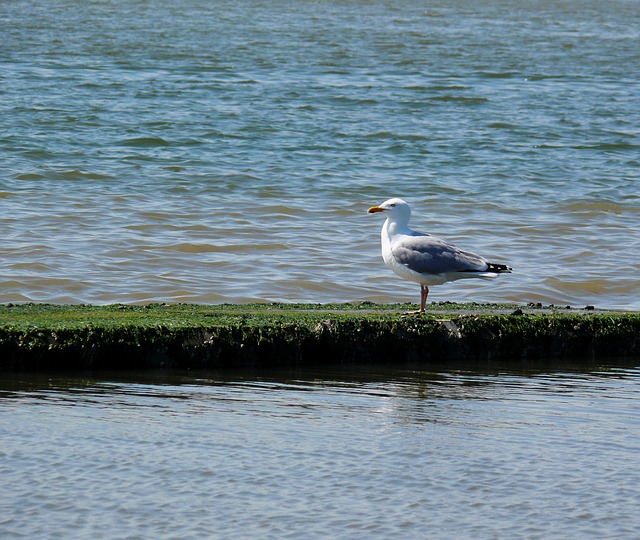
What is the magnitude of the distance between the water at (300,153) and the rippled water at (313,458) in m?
4.07

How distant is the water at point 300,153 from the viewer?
1182cm

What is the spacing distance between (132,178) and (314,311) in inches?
341

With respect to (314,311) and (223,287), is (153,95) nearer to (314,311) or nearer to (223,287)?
(223,287)

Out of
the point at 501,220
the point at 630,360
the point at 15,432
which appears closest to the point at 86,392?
the point at 15,432

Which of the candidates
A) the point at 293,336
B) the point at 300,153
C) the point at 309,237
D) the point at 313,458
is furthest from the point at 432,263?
the point at 300,153

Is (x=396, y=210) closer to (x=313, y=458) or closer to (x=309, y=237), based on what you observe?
(x=313, y=458)

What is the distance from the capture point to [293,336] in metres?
7.54

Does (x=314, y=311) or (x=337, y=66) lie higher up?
(x=337, y=66)

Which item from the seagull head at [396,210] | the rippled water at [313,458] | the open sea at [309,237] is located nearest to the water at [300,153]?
the open sea at [309,237]

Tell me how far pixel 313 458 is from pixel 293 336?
2261mm

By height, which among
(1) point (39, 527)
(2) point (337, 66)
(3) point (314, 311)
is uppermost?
(2) point (337, 66)

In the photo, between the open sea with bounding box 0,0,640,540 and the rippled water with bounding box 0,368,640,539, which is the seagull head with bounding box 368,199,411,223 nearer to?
the open sea with bounding box 0,0,640,540

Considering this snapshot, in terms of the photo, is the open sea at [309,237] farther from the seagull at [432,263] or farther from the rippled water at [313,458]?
the seagull at [432,263]

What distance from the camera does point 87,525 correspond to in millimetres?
4449
